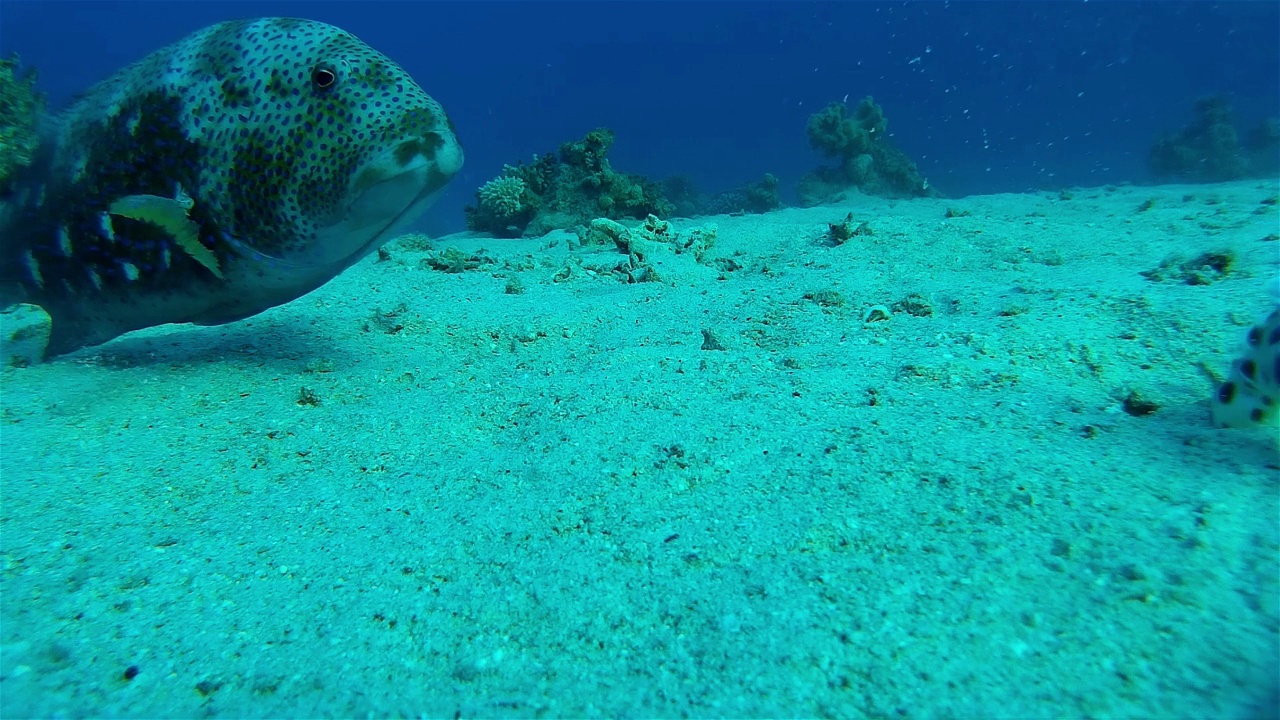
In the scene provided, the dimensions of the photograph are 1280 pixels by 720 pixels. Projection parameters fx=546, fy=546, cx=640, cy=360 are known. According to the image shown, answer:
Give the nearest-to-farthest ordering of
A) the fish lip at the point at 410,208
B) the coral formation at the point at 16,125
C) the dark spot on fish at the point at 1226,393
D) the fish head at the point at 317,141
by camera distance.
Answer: the dark spot on fish at the point at 1226,393
the fish head at the point at 317,141
the fish lip at the point at 410,208
the coral formation at the point at 16,125

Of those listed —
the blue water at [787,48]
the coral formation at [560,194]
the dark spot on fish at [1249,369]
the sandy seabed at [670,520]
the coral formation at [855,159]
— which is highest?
the blue water at [787,48]

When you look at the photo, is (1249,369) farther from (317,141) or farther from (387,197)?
(317,141)

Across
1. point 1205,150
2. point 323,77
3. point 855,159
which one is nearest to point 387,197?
point 323,77

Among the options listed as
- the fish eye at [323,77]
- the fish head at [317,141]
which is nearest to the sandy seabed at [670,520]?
the fish head at [317,141]

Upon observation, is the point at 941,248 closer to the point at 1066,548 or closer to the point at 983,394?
the point at 983,394

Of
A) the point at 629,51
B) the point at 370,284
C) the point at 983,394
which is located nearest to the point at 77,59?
the point at 629,51

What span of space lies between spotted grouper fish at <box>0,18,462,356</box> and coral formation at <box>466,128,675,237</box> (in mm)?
5865

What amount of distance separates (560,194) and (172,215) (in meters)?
6.76

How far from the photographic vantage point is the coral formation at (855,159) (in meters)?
15.4

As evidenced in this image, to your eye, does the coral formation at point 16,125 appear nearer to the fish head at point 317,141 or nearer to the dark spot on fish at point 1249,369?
the fish head at point 317,141

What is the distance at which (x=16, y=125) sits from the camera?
326 centimetres

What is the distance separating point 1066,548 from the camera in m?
1.57

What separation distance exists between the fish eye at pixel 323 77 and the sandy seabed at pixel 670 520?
1.62 metres

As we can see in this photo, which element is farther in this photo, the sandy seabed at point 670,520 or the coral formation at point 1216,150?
the coral formation at point 1216,150
